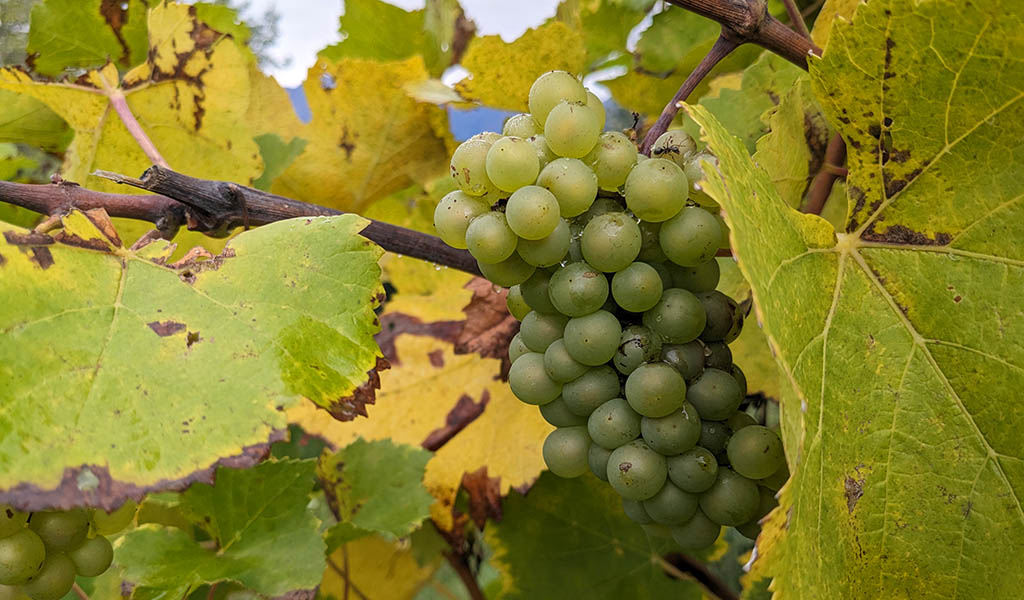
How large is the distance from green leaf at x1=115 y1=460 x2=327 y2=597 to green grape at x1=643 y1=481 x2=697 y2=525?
337 millimetres

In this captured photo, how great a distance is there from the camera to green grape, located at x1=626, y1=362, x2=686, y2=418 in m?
0.52

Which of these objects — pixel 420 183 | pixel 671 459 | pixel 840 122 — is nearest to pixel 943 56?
pixel 840 122

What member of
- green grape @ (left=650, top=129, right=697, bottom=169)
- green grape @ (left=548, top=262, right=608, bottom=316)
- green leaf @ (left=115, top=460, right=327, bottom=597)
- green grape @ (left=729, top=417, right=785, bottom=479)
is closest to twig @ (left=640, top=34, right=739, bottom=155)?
green grape @ (left=650, top=129, right=697, bottom=169)

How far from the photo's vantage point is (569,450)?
0.58 m

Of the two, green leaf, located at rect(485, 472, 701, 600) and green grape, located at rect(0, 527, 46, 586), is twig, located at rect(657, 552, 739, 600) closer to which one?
green leaf, located at rect(485, 472, 701, 600)

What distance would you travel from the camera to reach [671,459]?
55 centimetres

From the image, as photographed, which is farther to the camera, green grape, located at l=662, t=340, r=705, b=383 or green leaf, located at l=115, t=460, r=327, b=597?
green leaf, located at l=115, t=460, r=327, b=597

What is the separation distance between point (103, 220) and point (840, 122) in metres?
0.54

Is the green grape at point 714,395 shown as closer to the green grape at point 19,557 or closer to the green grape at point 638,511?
the green grape at point 638,511

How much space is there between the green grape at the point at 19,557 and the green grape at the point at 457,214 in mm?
377

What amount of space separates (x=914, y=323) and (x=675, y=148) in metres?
0.21

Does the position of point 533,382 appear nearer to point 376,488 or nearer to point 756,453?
point 756,453

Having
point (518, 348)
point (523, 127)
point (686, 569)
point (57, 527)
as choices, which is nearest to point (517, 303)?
point (518, 348)

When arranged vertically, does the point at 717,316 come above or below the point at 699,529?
above
